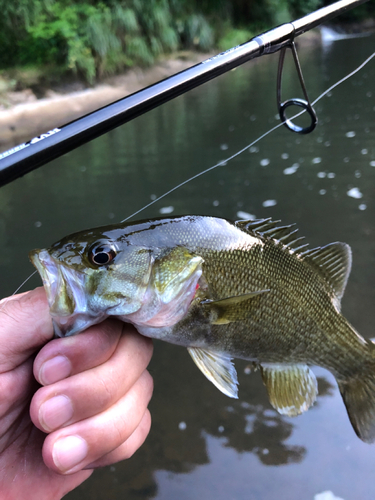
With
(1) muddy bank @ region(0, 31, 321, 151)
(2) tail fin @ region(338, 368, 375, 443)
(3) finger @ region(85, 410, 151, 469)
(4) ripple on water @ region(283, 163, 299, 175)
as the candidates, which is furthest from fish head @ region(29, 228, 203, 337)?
(1) muddy bank @ region(0, 31, 321, 151)

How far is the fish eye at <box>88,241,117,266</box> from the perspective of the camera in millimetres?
939

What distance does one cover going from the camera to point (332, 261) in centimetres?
123

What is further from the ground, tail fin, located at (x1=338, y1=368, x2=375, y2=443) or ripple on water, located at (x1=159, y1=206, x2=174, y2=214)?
tail fin, located at (x1=338, y1=368, x2=375, y2=443)

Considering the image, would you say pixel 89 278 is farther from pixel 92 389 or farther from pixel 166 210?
pixel 166 210

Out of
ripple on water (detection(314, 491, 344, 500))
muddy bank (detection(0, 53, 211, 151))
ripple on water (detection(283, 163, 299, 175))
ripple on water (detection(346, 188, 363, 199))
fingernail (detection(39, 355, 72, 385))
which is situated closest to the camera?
fingernail (detection(39, 355, 72, 385))

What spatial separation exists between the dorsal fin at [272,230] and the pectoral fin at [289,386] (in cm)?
38

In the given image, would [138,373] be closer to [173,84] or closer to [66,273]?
[66,273]

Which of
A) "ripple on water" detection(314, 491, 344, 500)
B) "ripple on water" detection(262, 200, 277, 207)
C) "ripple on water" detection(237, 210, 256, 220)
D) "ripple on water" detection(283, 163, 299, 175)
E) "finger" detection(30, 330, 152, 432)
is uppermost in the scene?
"finger" detection(30, 330, 152, 432)

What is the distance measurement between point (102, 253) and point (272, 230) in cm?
50

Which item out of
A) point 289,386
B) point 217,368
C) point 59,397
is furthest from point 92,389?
point 289,386

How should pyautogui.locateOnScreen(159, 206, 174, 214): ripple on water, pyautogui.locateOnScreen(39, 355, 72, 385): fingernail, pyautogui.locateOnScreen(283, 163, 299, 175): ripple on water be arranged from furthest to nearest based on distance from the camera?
pyautogui.locateOnScreen(283, 163, 299, 175): ripple on water < pyautogui.locateOnScreen(159, 206, 174, 214): ripple on water < pyautogui.locateOnScreen(39, 355, 72, 385): fingernail

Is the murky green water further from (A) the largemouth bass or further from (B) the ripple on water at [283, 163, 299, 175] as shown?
(A) the largemouth bass

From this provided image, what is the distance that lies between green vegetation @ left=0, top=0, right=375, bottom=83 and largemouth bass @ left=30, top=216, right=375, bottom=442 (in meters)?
12.7

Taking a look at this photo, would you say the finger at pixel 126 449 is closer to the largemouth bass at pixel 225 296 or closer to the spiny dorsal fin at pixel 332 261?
the largemouth bass at pixel 225 296
